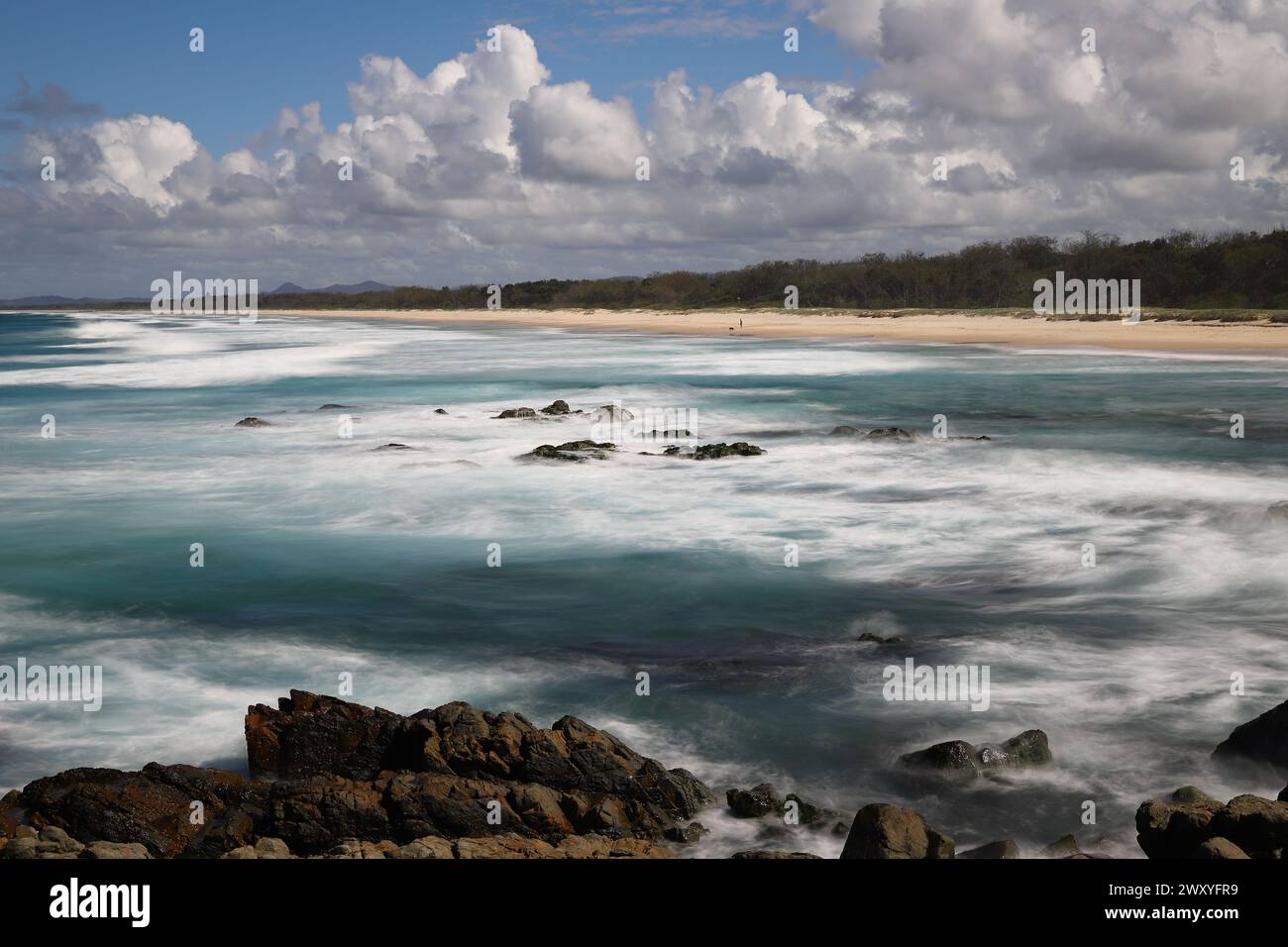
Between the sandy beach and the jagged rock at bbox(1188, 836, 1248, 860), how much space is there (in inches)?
1617

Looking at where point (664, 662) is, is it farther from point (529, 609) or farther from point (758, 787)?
point (758, 787)

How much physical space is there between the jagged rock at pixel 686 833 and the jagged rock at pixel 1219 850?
2.42 meters

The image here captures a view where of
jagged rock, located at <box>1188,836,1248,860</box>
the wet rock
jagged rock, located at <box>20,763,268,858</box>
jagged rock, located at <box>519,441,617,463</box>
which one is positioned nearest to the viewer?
jagged rock, located at <box>1188,836,1248,860</box>

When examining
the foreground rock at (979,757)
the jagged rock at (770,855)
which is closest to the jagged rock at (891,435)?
the foreground rock at (979,757)

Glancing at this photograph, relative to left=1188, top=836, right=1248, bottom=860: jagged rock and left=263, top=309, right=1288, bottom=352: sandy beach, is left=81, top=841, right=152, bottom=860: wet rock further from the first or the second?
left=263, top=309, right=1288, bottom=352: sandy beach

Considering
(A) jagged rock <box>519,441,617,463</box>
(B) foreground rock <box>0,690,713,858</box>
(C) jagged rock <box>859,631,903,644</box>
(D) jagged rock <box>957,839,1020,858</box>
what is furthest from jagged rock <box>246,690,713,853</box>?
(A) jagged rock <box>519,441,617,463</box>

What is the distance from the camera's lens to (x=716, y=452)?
19453mm

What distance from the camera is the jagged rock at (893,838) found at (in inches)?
205

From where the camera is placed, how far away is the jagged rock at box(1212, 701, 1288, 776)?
6.62m

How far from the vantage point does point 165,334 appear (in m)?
81.8

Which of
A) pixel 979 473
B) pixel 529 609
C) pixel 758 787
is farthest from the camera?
pixel 979 473

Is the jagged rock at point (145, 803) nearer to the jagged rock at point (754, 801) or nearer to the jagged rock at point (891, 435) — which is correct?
the jagged rock at point (754, 801)

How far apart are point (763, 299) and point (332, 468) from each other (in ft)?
278
